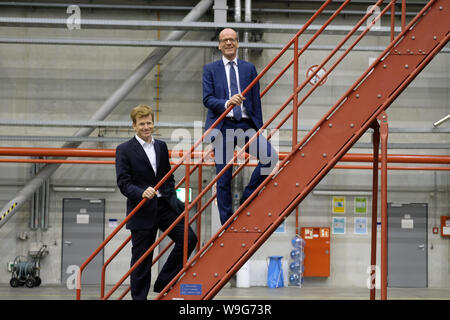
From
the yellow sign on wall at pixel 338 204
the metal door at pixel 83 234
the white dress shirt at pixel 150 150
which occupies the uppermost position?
the white dress shirt at pixel 150 150

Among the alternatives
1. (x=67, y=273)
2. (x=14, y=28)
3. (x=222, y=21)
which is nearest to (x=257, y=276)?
(x=67, y=273)

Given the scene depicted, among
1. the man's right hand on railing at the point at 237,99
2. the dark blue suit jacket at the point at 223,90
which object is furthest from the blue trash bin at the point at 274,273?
the man's right hand on railing at the point at 237,99

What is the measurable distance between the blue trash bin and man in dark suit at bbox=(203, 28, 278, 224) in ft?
28.2

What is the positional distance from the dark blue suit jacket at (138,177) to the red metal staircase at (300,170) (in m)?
0.35

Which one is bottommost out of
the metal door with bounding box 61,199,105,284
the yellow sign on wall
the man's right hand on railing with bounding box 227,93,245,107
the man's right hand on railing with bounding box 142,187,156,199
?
the metal door with bounding box 61,199,105,284

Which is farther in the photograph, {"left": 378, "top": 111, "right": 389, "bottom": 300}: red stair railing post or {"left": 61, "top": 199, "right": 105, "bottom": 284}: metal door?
{"left": 61, "top": 199, "right": 105, "bottom": 284}: metal door

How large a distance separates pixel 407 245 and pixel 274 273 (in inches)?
144

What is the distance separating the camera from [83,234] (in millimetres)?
13781

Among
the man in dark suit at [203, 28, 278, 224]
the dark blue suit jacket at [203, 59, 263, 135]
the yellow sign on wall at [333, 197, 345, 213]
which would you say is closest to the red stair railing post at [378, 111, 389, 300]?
the man in dark suit at [203, 28, 278, 224]

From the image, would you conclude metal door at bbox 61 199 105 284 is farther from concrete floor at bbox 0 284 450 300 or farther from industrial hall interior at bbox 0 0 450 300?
concrete floor at bbox 0 284 450 300

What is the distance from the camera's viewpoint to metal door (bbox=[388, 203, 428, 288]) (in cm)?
1415

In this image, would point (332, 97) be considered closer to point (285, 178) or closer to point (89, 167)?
point (89, 167)

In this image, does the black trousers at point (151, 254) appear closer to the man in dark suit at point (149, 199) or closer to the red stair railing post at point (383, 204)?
the man in dark suit at point (149, 199)

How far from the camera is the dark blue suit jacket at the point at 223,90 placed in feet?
17.3
